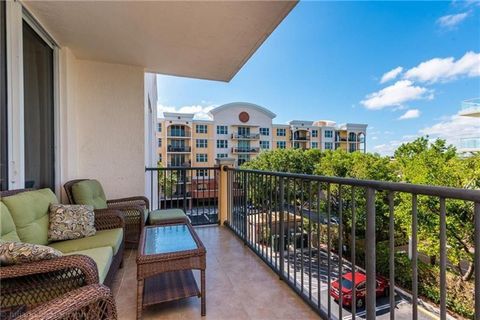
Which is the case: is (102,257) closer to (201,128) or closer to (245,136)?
(201,128)

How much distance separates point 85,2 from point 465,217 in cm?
1018

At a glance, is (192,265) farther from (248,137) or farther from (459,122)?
(248,137)

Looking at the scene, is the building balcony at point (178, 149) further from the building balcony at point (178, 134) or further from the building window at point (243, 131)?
the building window at point (243, 131)

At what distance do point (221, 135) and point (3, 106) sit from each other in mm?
23772

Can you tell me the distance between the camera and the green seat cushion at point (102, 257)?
Result: 154 centimetres

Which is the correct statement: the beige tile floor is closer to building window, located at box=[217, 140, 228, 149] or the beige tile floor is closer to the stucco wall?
the stucco wall

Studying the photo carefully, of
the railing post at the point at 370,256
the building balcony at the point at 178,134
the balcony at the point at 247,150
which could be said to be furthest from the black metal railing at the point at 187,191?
the balcony at the point at 247,150

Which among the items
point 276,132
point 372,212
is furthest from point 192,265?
point 276,132

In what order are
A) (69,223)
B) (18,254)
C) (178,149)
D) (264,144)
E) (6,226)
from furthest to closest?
1. (264,144)
2. (178,149)
3. (69,223)
4. (6,226)
5. (18,254)

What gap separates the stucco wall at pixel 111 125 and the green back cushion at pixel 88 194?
0.59m

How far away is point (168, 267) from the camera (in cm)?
162

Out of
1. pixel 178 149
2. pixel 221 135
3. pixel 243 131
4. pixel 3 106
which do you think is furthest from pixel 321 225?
pixel 243 131

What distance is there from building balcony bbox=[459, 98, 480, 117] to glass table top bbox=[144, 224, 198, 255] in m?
17.7

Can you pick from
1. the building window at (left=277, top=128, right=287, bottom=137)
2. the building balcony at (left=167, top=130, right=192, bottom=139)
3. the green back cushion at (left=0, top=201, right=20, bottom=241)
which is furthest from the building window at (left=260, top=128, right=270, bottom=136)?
the green back cushion at (left=0, top=201, right=20, bottom=241)
